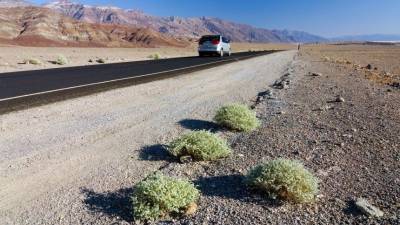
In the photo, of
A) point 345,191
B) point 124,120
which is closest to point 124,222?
point 345,191

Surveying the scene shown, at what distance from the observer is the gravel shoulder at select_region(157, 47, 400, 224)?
484cm

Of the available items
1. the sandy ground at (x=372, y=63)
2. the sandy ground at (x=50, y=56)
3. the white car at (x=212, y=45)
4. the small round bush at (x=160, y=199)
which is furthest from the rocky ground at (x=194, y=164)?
the white car at (x=212, y=45)

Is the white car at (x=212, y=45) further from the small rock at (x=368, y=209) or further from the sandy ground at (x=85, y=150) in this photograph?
the small rock at (x=368, y=209)

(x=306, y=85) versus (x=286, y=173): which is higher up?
(x=286, y=173)

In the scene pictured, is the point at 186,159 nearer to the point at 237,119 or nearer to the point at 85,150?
the point at 85,150

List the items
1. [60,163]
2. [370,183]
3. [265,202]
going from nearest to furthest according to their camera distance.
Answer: [265,202], [370,183], [60,163]

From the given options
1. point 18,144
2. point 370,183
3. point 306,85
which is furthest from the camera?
point 306,85

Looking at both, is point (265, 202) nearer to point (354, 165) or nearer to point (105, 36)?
point (354, 165)

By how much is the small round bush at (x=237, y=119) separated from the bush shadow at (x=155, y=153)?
1669 mm

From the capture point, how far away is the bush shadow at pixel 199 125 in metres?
9.02

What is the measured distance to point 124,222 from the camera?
4.80 meters

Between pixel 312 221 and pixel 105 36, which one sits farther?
pixel 105 36

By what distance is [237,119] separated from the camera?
28.8 feet

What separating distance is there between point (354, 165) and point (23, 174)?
4364 mm
